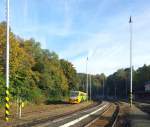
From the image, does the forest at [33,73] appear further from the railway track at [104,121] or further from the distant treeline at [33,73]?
the railway track at [104,121]

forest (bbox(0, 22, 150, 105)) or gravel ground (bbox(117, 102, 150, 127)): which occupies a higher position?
forest (bbox(0, 22, 150, 105))

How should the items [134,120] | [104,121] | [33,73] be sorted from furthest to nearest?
1. [33,73]
2. [134,120]
3. [104,121]

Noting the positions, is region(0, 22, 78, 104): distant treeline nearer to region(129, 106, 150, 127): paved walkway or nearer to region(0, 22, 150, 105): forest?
region(0, 22, 150, 105): forest

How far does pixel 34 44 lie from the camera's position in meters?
113

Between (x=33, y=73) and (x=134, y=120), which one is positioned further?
(x=33, y=73)

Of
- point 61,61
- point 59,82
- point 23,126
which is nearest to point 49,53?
point 61,61

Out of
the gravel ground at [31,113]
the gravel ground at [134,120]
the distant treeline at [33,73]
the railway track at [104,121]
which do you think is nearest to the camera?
the railway track at [104,121]

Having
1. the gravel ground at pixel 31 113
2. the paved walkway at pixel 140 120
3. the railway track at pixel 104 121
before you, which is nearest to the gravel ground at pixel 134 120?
the paved walkway at pixel 140 120

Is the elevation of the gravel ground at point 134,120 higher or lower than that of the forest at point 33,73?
lower

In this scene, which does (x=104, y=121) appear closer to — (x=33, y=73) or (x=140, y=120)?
(x=140, y=120)

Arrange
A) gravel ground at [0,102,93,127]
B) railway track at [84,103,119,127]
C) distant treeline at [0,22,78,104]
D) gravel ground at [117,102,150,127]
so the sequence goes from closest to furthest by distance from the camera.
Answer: railway track at [84,103,119,127], gravel ground at [117,102,150,127], gravel ground at [0,102,93,127], distant treeline at [0,22,78,104]

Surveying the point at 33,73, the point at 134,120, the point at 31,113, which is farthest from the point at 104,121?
the point at 33,73

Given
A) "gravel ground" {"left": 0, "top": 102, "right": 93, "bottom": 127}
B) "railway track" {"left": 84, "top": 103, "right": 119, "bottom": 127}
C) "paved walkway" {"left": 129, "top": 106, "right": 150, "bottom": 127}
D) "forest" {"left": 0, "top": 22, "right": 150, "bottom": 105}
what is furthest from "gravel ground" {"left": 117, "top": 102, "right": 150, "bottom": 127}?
"forest" {"left": 0, "top": 22, "right": 150, "bottom": 105}

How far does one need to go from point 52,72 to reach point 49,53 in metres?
23.2
